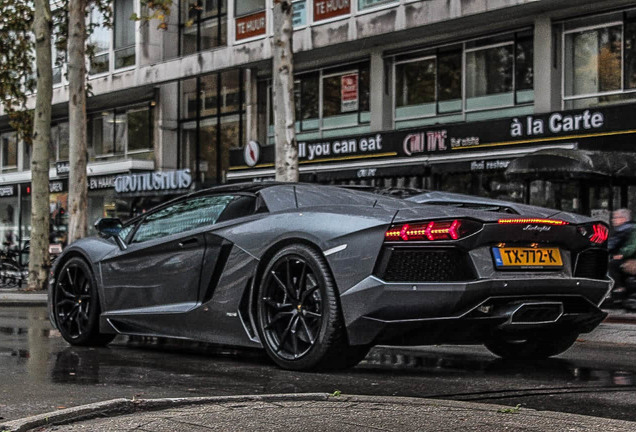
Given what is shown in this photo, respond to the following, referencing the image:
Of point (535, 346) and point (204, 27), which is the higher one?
point (204, 27)

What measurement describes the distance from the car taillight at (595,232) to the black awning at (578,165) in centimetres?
1226

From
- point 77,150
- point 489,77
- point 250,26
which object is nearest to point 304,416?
point 77,150

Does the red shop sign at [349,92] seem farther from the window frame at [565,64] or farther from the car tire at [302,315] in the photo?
the car tire at [302,315]

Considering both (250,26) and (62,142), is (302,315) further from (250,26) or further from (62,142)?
(62,142)

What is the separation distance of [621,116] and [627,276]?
277 inches

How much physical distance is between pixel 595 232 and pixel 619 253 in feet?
26.9

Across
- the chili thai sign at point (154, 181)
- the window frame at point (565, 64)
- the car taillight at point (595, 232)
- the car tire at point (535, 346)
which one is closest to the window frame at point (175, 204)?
the car tire at point (535, 346)

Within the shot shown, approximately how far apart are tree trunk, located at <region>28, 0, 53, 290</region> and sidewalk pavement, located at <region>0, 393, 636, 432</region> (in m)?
19.7

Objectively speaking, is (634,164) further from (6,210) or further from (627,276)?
(6,210)

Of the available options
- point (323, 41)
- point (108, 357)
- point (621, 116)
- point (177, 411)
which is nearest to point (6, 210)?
point (323, 41)

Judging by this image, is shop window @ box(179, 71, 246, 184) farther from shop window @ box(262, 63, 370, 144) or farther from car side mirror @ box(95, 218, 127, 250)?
car side mirror @ box(95, 218, 127, 250)

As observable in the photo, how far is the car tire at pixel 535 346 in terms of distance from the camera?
286 inches

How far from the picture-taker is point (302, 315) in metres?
6.46

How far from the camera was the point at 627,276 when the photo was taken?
46.6 feet
